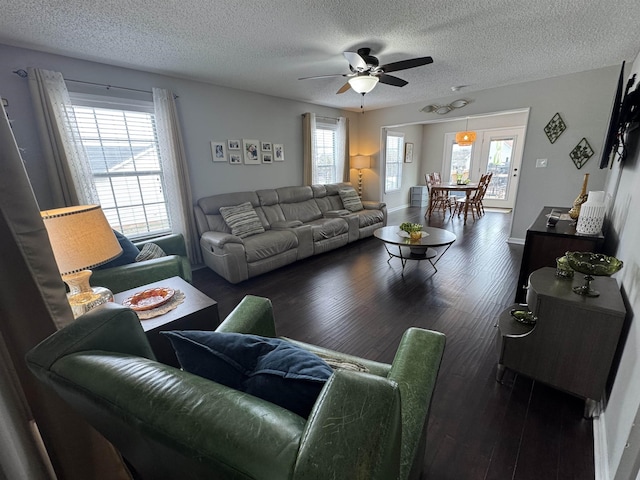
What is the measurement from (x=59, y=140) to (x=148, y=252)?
53.2 inches

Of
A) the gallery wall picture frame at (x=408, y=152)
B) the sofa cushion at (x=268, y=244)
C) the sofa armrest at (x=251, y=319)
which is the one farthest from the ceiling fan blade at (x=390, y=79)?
the gallery wall picture frame at (x=408, y=152)

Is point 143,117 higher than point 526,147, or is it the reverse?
point 143,117

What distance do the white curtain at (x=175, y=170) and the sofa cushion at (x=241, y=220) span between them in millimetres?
454

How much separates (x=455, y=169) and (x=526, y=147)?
4069 mm

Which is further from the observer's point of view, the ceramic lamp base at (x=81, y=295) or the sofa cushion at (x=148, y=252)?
the sofa cushion at (x=148, y=252)

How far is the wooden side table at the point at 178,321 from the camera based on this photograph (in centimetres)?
144

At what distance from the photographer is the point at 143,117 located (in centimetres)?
314

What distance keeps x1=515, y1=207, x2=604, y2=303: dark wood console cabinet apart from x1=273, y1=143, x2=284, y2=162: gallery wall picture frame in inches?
141

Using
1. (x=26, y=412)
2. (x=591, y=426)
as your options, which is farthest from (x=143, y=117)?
(x=591, y=426)

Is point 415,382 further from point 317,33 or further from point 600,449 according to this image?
point 317,33

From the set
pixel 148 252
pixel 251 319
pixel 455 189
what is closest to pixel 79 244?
pixel 251 319

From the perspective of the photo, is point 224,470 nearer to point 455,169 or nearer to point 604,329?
point 604,329

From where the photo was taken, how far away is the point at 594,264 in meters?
1.43

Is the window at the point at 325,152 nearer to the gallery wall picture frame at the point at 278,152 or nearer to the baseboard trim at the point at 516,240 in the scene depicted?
the gallery wall picture frame at the point at 278,152
